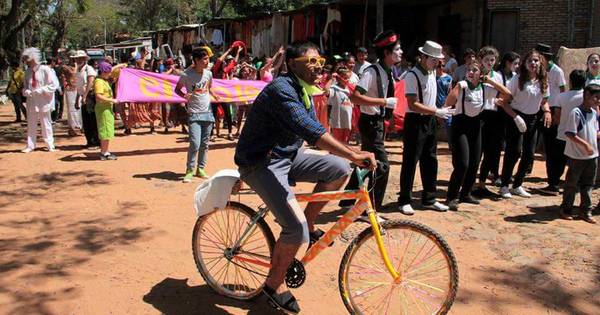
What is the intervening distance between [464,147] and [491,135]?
98 cm

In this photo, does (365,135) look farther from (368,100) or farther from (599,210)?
(599,210)

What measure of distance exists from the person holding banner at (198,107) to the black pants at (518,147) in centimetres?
423

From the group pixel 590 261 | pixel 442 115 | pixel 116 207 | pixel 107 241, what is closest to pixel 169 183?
pixel 116 207

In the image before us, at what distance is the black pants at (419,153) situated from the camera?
6.24 metres

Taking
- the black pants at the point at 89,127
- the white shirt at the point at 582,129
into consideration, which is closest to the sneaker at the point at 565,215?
the white shirt at the point at 582,129

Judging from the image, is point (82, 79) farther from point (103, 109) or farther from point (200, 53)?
point (200, 53)

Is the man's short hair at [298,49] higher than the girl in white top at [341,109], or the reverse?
the man's short hair at [298,49]

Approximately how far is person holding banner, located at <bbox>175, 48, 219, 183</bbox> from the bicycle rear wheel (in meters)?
3.78

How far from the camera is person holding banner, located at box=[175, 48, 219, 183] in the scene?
8047 mm

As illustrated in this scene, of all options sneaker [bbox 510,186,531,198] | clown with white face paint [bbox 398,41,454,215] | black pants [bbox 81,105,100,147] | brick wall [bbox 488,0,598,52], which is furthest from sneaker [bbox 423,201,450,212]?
brick wall [bbox 488,0,598,52]

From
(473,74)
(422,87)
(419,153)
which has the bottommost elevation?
(419,153)

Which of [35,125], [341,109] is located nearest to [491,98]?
[341,109]

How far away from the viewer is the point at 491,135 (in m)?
7.26

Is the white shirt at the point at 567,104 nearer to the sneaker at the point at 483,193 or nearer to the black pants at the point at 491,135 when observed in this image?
the black pants at the point at 491,135
